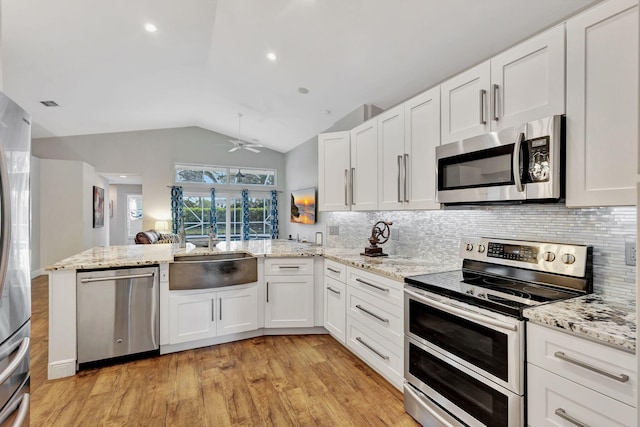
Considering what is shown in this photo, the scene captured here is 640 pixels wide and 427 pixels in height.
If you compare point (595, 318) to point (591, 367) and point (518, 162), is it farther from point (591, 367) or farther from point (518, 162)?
point (518, 162)

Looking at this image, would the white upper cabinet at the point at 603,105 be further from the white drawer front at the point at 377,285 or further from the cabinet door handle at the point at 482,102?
the white drawer front at the point at 377,285

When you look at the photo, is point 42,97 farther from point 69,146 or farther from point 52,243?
point 52,243

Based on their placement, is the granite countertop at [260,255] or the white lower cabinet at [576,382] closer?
the white lower cabinet at [576,382]

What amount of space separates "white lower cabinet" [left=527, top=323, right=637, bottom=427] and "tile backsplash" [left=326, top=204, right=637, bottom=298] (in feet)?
1.94

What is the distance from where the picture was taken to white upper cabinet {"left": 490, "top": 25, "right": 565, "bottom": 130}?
149 centimetres

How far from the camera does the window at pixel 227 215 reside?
7500mm

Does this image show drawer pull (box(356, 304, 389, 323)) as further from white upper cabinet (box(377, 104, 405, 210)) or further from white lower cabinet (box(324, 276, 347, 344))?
white upper cabinet (box(377, 104, 405, 210))

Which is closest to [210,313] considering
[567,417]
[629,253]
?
[567,417]

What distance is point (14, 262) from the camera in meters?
1.28

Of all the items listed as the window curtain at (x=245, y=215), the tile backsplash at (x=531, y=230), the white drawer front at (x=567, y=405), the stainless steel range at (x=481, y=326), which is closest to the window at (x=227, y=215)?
the window curtain at (x=245, y=215)

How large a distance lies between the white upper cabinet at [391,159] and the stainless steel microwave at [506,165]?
1.53 ft

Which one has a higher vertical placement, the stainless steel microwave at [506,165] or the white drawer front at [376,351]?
the stainless steel microwave at [506,165]

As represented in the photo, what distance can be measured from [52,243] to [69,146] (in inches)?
85.4

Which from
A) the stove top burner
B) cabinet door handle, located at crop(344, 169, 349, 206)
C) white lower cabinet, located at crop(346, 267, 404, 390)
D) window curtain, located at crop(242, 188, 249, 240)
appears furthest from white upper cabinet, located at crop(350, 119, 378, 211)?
window curtain, located at crop(242, 188, 249, 240)
